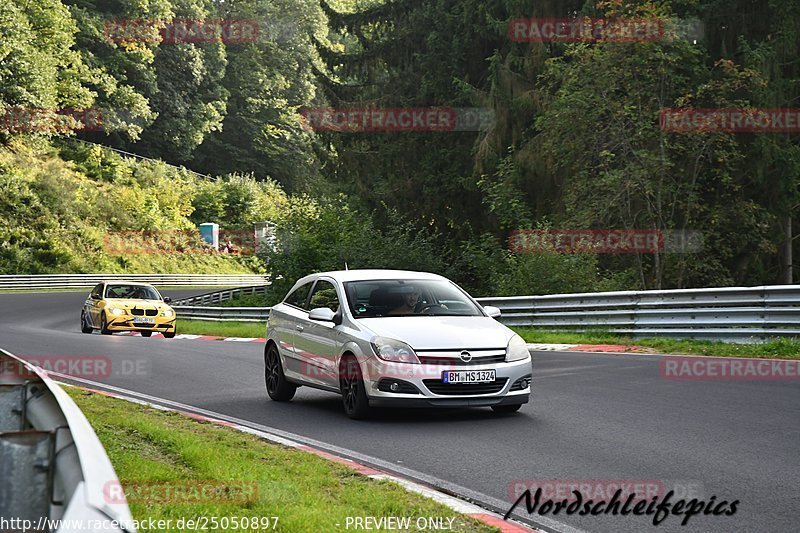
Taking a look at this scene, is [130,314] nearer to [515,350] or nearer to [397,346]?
[397,346]

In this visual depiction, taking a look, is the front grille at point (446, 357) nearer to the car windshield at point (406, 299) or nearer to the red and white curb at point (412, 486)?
the car windshield at point (406, 299)

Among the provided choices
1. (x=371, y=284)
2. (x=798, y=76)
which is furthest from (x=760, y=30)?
(x=371, y=284)

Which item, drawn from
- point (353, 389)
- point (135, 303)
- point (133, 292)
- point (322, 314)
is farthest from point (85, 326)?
point (353, 389)

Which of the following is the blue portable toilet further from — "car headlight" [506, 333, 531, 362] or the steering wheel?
"car headlight" [506, 333, 531, 362]

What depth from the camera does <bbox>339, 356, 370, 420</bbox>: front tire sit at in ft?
38.7

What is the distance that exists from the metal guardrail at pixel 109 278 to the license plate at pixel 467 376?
37.0m

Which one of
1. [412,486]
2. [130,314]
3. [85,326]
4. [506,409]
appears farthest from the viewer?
[85,326]

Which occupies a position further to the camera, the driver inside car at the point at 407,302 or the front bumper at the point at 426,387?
the driver inside car at the point at 407,302

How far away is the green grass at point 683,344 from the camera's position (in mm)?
17766


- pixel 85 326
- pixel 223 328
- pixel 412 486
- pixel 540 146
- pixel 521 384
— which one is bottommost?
pixel 223 328

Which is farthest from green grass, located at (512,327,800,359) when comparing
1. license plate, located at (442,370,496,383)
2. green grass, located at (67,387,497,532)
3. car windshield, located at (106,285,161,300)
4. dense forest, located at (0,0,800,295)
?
car windshield, located at (106,285,161,300)

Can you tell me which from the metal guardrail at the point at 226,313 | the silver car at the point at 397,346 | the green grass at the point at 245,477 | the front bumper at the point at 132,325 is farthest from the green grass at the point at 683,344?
the metal guardrail at the point at 226,313

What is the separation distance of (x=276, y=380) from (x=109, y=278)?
155ft

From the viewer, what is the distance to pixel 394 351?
11.5 metres
